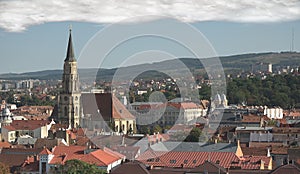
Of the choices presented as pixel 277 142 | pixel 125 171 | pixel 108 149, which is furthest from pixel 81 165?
pixel 277 142

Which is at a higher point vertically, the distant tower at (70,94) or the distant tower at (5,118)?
the distant tower at (70,94)

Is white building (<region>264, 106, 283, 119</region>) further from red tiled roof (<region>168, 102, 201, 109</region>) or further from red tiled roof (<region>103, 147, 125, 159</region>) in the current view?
red tiled roof (<region>103, 147, 125, 159</region>)

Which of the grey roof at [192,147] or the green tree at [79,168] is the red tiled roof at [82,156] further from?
the grey roof at [192,147]

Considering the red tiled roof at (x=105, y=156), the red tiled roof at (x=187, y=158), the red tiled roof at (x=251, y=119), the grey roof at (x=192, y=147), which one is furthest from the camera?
the red tiled roof at (x=251, y=119)

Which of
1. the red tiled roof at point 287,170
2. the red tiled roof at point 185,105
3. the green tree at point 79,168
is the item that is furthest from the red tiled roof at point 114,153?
the red tiled roof at point 185,105

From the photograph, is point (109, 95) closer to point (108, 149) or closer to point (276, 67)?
point (108, 149)

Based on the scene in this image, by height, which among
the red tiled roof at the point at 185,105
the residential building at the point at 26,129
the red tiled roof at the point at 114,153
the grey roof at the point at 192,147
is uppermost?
the red tiled roof at the point at 185,105

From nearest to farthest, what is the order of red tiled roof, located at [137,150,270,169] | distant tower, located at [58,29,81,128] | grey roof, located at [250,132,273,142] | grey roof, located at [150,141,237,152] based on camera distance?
red tiled roof, located at [137,150,270,169] < grey roof, located at [150,141,237,152] < grey roof, located at [250,132,273,142] < distant tower, located at [58,29,81,128]

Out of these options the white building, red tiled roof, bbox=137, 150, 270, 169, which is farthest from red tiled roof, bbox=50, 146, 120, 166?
the white building

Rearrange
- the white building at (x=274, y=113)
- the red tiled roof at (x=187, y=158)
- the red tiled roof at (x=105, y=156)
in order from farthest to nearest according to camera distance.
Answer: the white building at (x=274, y=113), the red tiled roof at (x=105, y=156), the red tiled roof at (x=187, y=158)
